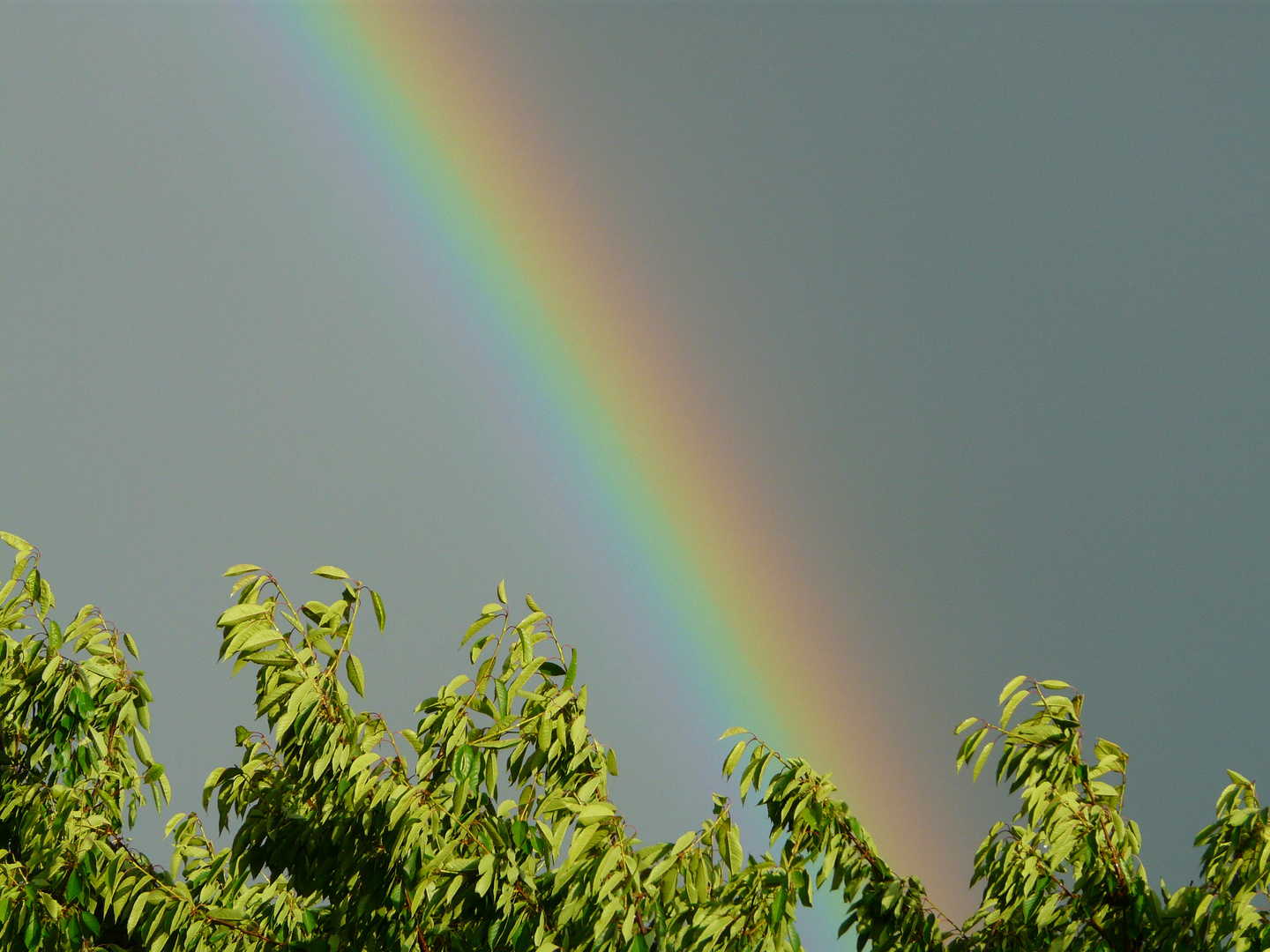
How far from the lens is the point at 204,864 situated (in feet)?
17.1

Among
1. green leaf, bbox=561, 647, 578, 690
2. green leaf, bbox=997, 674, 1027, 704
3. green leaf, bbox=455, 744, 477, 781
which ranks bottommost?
green leaf, bbox=455, 744, 477, 781

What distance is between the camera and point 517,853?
3.61 metres

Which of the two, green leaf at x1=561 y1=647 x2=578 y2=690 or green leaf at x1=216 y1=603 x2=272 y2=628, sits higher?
green leaf at x1=561 y1=647 x2=578 y2=690

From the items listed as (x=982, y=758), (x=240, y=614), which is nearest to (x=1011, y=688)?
(x=982, y=758)

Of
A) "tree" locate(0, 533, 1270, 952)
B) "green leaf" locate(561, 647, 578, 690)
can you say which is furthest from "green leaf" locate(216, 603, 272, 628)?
"green leaf" locate(561, 647, 578, 690)

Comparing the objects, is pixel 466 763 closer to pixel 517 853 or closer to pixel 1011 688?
pixel 517 853

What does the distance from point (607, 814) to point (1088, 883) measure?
72.0 inches

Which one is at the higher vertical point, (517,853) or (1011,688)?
(1011,688)

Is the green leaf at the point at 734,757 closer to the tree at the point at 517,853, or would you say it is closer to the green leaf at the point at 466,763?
the tree at the point at 517,853

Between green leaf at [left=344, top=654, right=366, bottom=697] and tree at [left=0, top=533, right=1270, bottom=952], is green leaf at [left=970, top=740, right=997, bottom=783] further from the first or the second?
green leaf at [left=344, top=654, right=366, bottom=697]

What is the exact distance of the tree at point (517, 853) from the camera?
11.4 feet

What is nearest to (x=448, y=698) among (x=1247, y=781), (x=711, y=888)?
(x=711, y=888)

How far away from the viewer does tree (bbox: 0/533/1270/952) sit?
347cm

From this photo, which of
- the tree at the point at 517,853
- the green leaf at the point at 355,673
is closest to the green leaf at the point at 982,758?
the tree at the point at 517,853
